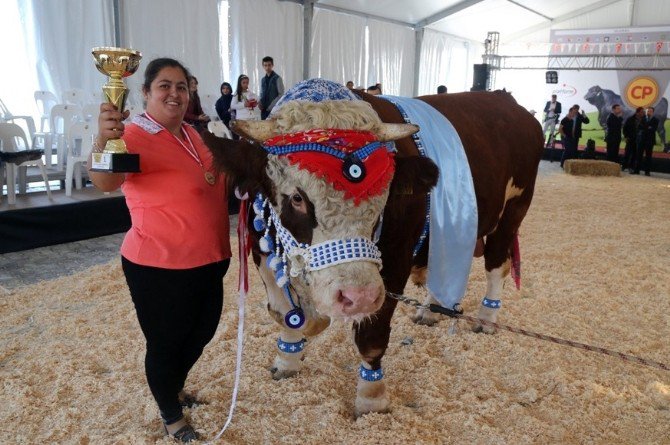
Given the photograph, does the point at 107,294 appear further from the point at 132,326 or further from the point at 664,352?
the point at 664,352

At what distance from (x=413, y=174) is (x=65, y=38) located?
26.2ft

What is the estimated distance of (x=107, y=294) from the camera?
145 inches

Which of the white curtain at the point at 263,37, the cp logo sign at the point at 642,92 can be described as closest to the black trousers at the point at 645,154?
the cp logo sign at the point at 642,92

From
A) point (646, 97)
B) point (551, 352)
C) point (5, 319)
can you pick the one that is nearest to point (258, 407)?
point (551, 352)

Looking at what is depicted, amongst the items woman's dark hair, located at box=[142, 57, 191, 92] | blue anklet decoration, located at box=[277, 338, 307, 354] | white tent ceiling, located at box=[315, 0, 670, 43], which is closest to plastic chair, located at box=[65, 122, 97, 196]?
blue anklet decoration, located at box=[277, 338, 307, 354]

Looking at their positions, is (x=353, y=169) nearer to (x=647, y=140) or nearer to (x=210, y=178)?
(x=210, y=178)

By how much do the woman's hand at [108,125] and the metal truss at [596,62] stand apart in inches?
636

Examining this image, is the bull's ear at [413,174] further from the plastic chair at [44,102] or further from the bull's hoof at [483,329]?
the plastic chair at [44,102]

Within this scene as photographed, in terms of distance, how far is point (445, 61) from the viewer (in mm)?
20109

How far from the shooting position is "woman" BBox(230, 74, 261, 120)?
8.32 meters

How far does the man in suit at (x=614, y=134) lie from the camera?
1394cm

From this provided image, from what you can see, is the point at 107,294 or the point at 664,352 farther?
the point at 107,294

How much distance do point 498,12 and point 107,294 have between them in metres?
17.6

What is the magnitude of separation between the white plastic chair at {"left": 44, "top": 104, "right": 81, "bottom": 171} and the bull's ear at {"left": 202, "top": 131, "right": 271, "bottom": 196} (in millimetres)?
5457
